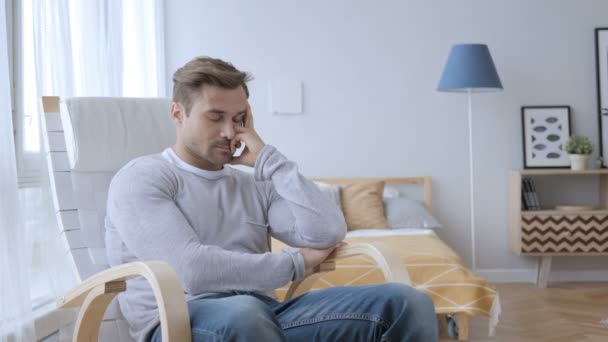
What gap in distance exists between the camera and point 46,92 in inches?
110

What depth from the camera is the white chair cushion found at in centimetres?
230

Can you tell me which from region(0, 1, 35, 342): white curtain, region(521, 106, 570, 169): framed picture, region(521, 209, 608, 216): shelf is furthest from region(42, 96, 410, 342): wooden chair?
region(521, 106, 570, 169): framed picture

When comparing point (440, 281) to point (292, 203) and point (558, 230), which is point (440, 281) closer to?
point (292, 203)

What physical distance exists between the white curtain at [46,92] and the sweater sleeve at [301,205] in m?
0.81

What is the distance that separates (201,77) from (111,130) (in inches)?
22.6

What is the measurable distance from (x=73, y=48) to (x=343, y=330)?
6.58 feet

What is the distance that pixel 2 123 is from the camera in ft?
7.30

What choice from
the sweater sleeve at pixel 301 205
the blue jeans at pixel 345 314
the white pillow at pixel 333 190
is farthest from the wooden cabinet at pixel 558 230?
the blue jeans at pixel 345 314

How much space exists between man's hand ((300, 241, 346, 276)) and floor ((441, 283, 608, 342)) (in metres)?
1.74

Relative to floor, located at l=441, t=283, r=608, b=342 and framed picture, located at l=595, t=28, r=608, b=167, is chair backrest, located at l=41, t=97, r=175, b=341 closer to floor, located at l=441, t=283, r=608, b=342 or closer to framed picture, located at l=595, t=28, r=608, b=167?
floor, located at l=441, t=283, r=608, b=342

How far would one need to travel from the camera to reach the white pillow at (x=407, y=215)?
4629 mm

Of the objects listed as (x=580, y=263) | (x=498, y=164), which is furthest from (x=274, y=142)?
(x=580, y=263)

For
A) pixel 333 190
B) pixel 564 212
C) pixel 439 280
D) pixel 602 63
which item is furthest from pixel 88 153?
pixel 602 63

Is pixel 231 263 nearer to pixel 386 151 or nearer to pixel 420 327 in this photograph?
pixel 420 327
